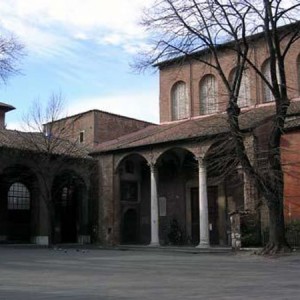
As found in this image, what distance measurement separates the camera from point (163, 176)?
3769cm

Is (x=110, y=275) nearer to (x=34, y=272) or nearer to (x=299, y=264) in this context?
(x=34, y=272)

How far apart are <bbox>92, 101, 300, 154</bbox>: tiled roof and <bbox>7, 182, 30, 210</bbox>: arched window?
5457mm

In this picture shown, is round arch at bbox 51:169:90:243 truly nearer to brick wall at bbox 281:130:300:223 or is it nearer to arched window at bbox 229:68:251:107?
arched window at bbox 229:68:251:107

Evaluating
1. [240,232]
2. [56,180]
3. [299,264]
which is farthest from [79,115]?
[299,264]

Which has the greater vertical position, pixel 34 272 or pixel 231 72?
pixel 231 72

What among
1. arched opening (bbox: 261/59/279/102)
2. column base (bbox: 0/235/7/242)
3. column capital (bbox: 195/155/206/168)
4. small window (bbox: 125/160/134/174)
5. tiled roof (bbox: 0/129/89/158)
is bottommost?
column base (bbox: 0/235/7/242)

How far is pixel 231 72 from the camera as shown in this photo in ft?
114

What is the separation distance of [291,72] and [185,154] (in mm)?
8417

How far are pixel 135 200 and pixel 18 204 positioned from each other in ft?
26.3

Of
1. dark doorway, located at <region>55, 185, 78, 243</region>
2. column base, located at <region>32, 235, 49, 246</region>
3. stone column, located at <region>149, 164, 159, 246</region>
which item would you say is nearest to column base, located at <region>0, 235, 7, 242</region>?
column base, located at <region>32, 235, 49, 246</region>

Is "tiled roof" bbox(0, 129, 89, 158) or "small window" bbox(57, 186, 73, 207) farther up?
"tiled roof" bbox(0, 129, 89, 158)

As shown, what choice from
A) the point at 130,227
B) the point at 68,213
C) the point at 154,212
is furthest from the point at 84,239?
the point at 154,212

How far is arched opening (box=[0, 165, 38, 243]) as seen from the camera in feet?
117

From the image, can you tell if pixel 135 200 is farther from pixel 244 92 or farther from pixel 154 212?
pixel 244 92
